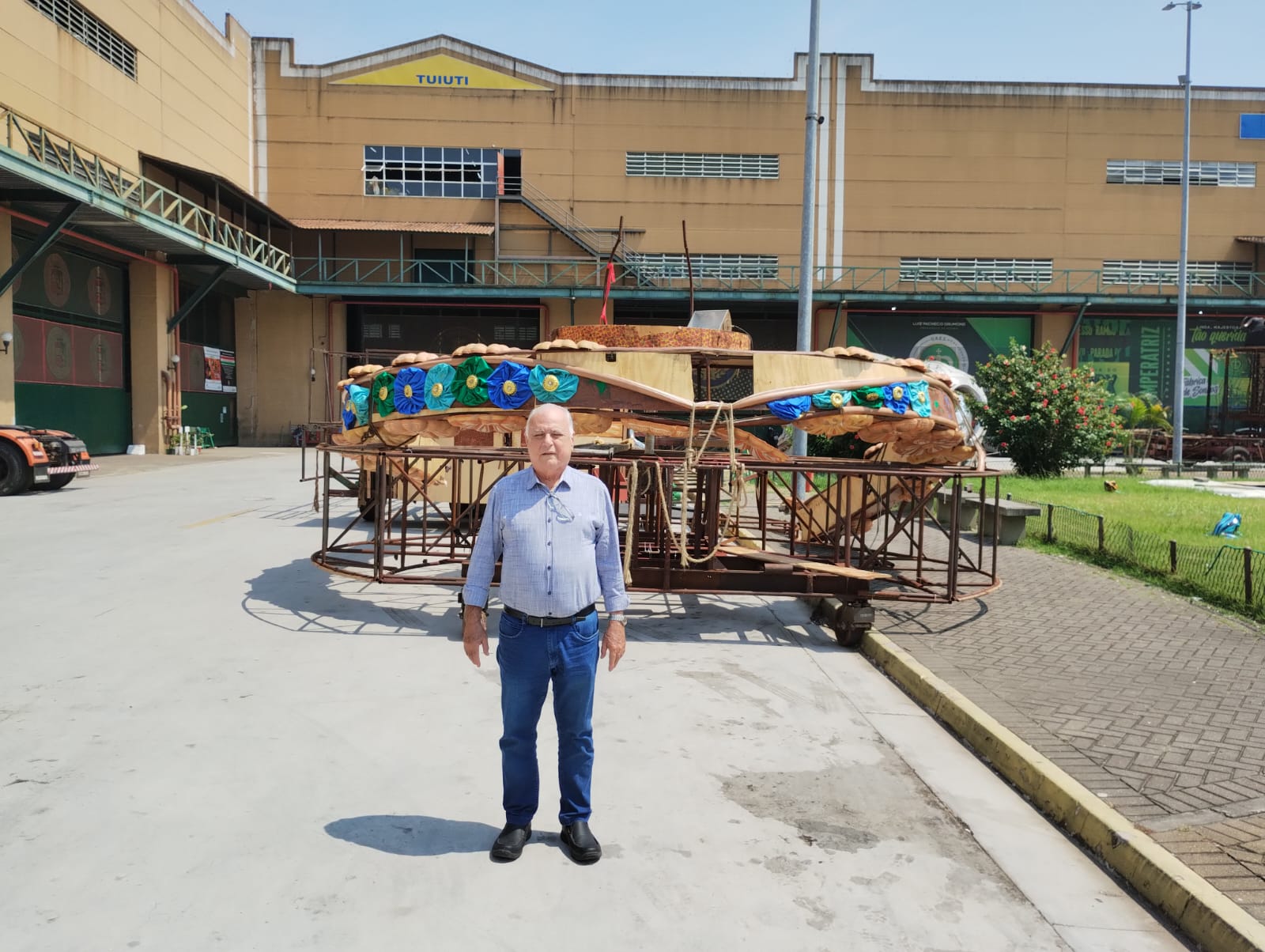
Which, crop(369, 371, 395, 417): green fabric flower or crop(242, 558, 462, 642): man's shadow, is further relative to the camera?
crop(369, 371, 395, 417): green fabric flower

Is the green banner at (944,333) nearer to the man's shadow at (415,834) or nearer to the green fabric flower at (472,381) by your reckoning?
the green fabric flower at (472,381)

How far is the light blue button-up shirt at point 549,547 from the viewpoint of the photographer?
12.9 ft

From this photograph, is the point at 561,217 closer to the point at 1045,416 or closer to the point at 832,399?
the point at 1045,416

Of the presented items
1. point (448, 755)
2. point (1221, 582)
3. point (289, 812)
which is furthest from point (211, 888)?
point (1221, 582)

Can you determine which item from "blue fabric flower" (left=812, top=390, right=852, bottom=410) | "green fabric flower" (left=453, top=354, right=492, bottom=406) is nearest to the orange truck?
"green fabric flower" (left=453, top=354, right=492, bottom=406)

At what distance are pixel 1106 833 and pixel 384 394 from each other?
7.32m

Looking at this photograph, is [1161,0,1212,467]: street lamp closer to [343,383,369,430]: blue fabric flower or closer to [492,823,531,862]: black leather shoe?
[343,383,369,430]: blue fabric flower

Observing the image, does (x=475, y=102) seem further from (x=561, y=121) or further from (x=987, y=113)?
(x=987, y=113)

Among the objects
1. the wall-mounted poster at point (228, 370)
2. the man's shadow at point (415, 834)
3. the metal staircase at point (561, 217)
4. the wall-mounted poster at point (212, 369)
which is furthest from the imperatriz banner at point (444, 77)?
the man's shadow at point (415, 834)

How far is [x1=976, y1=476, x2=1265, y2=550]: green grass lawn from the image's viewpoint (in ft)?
42.9

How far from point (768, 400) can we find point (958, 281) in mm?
35028

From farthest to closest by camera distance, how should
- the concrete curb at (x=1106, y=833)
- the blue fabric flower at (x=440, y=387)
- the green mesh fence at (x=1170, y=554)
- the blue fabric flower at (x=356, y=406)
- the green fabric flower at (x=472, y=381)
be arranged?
the blue fabric flower at (x=356, y=406), the green mesh fence at (x=1170, y=554), the blue fabric flower at (x=440, y=387), the green fabric flower at (x=472, y=381), the concrete curb at (x=1106, y=833)

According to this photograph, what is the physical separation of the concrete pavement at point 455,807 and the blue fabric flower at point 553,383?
2.35 m

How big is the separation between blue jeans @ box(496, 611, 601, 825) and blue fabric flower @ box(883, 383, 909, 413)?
526 centimetres
